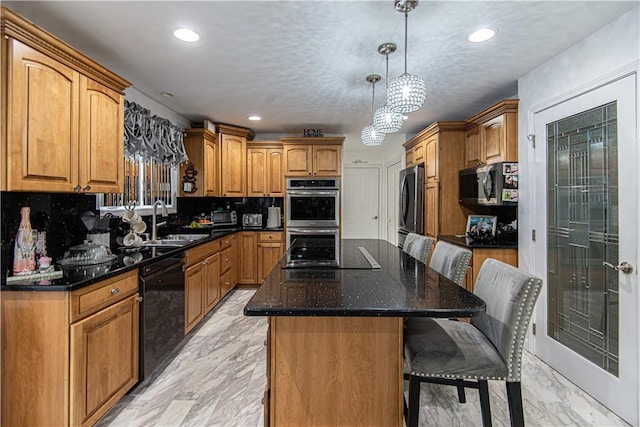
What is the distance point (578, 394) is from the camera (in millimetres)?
2156

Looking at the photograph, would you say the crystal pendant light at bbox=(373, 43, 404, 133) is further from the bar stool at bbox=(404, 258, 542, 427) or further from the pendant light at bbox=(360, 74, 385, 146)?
the bar stool at bbox=(404, 258, 542, 427)

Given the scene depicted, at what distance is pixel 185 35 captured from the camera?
212 centimetres

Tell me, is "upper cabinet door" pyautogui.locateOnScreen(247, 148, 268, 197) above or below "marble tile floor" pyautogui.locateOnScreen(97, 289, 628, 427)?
above

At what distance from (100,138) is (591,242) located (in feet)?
10.7

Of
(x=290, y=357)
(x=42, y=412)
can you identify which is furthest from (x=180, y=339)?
(x=290, y=357)

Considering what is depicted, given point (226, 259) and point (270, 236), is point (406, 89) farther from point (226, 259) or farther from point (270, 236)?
point (270, 236)

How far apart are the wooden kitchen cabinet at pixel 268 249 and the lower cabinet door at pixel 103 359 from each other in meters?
2.58

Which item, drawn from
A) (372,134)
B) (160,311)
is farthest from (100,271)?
(372,134)

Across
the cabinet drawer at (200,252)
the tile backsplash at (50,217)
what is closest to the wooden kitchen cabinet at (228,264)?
the cabinet drawer at (200,252)

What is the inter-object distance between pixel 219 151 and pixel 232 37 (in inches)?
99.0

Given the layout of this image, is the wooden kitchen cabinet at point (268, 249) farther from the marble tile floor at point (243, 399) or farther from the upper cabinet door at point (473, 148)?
the upper cabinet door at point (473, 148)

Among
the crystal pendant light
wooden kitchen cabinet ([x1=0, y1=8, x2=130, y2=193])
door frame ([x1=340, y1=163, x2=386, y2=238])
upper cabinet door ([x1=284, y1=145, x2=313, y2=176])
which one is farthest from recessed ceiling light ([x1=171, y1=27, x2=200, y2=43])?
door frame ([x1=340, y1=163, x2=386, y2=238])

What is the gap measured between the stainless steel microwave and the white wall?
0.07 m

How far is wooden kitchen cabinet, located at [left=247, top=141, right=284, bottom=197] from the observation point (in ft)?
15.9
